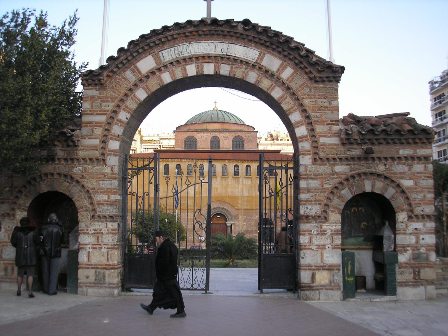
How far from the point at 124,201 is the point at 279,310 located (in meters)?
4.72

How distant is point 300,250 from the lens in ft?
37.6

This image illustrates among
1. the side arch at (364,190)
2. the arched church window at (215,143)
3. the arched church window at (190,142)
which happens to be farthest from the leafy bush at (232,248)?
the arched church window at (190,142)

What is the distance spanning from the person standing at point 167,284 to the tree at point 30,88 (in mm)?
4001

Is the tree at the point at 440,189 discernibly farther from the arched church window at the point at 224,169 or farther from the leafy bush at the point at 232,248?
the arched church window at the point at 224,169

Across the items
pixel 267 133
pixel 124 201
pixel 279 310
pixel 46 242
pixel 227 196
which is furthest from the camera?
pixel 267 133

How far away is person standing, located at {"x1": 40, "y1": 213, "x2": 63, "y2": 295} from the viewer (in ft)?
37.5

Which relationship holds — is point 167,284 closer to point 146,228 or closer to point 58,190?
point 58,190

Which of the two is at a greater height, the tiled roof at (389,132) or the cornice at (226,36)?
the cornice at (226,36)

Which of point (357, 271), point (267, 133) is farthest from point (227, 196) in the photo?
point (357, 271)

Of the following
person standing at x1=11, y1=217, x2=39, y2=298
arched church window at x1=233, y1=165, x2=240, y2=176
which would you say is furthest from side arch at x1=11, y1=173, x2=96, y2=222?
arched church window at x1=233, y1=165, x2=240, y2=176

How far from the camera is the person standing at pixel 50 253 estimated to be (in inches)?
450

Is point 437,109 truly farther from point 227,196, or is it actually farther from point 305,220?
point 305,220

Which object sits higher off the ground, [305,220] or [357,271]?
[305,220]

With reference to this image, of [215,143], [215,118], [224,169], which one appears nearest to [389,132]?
[224,169]
